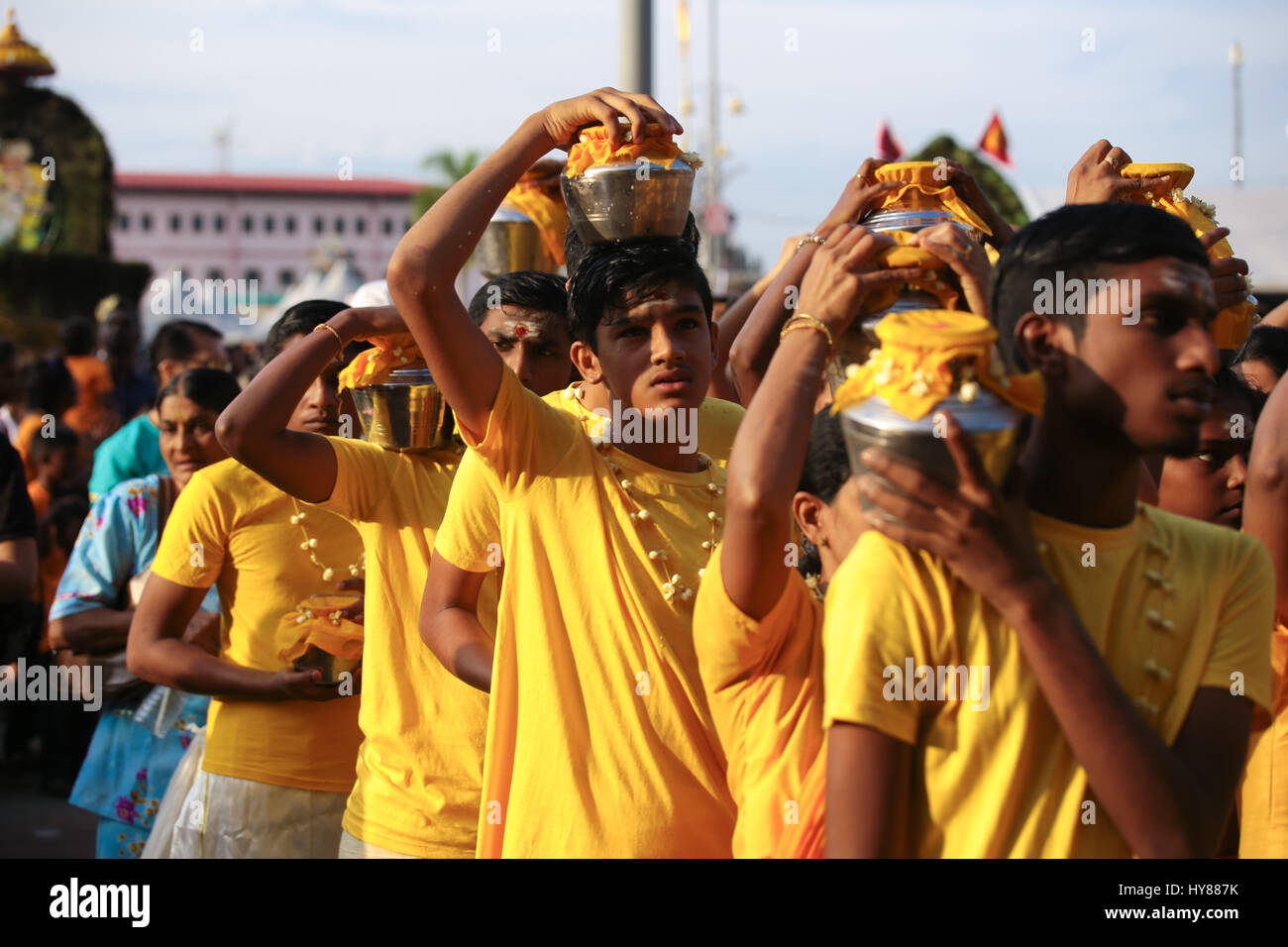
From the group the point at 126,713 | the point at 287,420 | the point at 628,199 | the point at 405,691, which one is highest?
the point at 628,199

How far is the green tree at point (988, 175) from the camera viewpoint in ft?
49.0

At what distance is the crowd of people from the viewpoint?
1851 mm

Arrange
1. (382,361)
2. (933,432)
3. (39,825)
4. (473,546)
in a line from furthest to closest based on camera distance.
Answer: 1. (39,825)
2. (382,361)
3. (473,546)
4. (933,432)

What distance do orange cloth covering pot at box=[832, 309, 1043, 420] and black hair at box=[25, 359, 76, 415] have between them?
8614mm

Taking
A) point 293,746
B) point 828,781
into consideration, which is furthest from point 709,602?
point 293,746

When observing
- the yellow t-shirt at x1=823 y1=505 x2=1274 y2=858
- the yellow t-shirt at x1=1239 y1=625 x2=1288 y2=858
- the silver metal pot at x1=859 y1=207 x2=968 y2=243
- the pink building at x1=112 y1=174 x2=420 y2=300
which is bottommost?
the yellow t-shirt at x1=1239 y1=625 x2=1288 y2=858

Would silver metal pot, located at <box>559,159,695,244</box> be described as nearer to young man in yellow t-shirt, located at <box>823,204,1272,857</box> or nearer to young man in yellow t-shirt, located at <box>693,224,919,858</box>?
young man in yellow t-shirt, located at <box>693,224,919,858</box>

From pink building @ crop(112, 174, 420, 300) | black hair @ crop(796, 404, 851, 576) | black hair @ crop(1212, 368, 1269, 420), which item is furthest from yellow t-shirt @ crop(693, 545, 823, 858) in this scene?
pink building @ crop(112, 174, 420, 300)

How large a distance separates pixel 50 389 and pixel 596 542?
759 centimetres

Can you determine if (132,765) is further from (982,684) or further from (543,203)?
A: (982,684)

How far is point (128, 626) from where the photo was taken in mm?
5016

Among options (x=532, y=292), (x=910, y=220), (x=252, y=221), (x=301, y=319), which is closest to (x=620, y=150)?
(x=910, y=220)

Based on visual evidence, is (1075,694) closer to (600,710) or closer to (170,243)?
(600,710)

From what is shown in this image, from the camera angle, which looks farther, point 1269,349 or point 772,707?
point 1269,349
